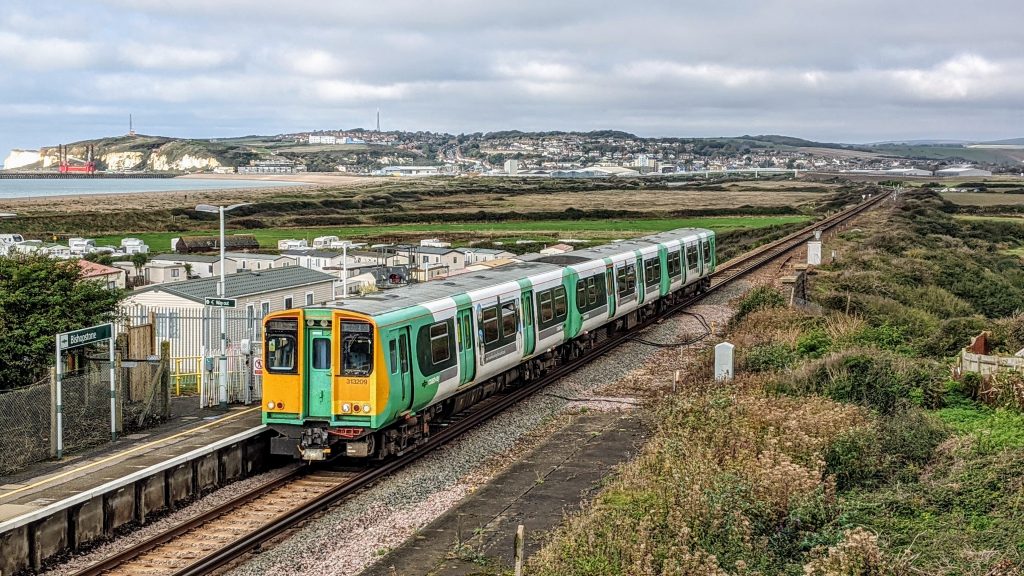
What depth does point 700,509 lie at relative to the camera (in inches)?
467

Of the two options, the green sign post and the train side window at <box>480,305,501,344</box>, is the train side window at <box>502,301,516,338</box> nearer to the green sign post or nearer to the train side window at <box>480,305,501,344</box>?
the train side window at <box>480,305,501,344</box>

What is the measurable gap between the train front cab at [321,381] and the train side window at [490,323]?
4279 millimetres

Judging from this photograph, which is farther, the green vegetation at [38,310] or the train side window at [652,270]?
the train side window at [652,270]

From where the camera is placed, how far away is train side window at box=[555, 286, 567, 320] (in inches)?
978

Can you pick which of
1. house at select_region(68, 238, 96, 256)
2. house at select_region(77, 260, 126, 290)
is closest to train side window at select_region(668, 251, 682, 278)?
house at select_region(77, 260, 126, 290)

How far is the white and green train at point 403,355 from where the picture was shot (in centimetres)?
1655

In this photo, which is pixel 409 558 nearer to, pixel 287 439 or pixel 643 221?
pixel 287 439

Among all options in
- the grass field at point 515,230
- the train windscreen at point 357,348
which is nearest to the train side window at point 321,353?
the train windscreen at point 357,348

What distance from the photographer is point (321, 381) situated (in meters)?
16.7

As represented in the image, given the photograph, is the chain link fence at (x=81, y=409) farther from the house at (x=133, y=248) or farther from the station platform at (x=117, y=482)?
the house at (x=133, y=248)

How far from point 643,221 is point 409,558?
10727cm

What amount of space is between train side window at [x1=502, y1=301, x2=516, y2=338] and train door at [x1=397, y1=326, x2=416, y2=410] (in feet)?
14.4

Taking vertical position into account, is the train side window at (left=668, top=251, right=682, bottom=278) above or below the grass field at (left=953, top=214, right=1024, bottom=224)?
below

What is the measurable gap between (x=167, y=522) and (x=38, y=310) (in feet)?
31.4
